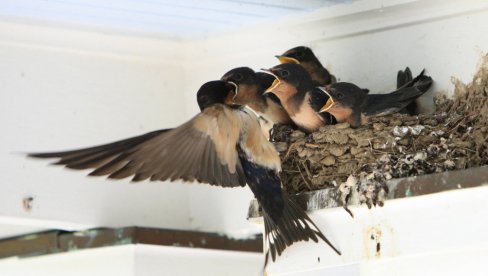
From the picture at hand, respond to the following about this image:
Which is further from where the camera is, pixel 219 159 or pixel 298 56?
pixel 298 56

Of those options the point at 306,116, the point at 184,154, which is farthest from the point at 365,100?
the point at 184,154

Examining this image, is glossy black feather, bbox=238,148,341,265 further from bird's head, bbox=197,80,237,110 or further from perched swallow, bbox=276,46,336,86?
perched swallow, bbox=276,46,336,86

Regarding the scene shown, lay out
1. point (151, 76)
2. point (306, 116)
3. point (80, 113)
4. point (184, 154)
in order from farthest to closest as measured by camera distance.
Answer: point (151, 76), point (80, 113), point (306, 116), point (184, 154)

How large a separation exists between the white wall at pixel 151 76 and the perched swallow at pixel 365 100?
0.13 metres

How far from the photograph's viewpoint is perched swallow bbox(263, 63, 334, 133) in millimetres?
Answer: 4871

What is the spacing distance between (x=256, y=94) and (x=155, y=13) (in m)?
0.51

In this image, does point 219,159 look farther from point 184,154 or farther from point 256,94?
point 256,94

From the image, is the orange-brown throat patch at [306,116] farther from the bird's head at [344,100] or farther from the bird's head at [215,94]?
the bird's head at [215,94]

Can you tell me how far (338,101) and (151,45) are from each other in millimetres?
1110

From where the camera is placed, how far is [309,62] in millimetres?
5031

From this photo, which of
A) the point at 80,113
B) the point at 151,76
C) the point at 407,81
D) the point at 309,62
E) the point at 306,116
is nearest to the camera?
the point at 407,81

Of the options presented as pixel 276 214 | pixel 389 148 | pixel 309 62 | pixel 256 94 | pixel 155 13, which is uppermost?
pixel 155 13

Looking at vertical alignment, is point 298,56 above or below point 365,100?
above

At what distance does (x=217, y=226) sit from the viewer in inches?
217
